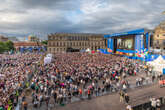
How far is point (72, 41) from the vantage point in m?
75.5

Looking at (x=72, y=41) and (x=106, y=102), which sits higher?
(x=72, y=41)

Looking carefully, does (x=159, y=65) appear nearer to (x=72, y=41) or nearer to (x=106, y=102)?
(x=106, y=102)

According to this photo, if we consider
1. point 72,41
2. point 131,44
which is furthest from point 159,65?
point 72,41

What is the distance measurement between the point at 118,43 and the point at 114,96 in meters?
34.5

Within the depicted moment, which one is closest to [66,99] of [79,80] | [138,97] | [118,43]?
[79,80]

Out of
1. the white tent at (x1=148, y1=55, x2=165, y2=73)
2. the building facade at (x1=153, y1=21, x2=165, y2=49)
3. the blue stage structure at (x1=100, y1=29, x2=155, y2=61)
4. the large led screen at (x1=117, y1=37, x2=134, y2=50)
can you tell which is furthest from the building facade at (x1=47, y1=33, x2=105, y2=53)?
the white tent at (x1=148, y1=55, x2=165, y2=73)

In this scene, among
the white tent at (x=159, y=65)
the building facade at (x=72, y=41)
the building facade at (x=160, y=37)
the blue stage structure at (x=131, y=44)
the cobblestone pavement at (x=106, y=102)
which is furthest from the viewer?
the building facade at (x=72, y=41)

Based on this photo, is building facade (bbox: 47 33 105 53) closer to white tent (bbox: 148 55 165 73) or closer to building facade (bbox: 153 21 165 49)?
building facade (bbox: 153 21 165 49)

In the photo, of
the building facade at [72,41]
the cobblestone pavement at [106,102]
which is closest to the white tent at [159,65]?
the cobblestone pavement at [106,102]

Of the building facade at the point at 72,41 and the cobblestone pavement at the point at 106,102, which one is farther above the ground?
the building facade at the point at 72,41

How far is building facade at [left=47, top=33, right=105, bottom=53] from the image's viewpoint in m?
73.9

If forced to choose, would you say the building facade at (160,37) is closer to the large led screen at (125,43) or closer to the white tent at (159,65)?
the large led screen at (125,43)

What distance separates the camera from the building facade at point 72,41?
73.9 m

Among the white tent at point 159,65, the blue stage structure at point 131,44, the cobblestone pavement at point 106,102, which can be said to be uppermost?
the blue stage structure at point 131,44
